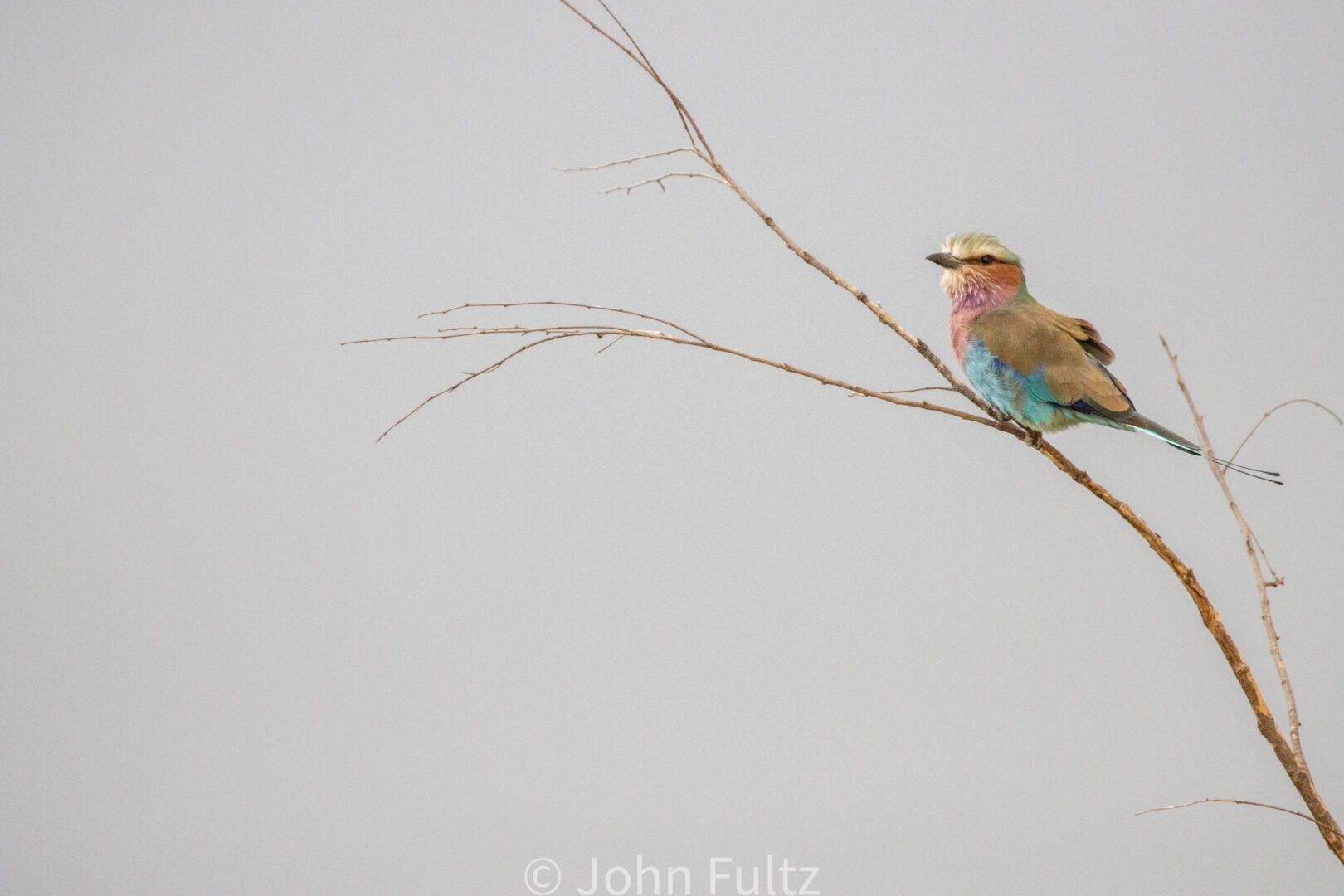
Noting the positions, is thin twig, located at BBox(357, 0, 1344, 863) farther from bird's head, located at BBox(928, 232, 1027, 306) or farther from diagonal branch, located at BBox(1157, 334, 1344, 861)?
bird's head, located at BBox(928, 232, 1027, 306)

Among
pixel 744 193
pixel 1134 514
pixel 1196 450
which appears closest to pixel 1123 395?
pixel 1196 450

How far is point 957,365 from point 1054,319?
6.3 inches

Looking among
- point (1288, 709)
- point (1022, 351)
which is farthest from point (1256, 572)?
point (1022, 351)

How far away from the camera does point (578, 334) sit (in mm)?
1047

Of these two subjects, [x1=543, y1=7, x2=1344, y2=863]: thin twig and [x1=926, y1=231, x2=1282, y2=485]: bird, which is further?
[x1=926, y1=231, x2=1282, y2=485]: bird

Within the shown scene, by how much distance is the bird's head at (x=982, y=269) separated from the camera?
1.68 metres

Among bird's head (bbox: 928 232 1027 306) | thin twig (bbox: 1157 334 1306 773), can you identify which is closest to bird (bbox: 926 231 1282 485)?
bird's head (bbox: 928 232 1027 306)

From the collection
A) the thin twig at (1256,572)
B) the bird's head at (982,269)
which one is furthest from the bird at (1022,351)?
the thin twig at (1256,572)

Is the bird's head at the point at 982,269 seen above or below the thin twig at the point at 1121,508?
above

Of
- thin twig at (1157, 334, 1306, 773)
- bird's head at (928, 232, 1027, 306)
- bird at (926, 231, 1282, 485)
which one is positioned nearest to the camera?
thin twig at (1157, 334, 1306, 773)

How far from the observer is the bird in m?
1.50

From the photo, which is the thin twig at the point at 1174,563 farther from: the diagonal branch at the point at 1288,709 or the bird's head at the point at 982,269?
the bird's head at the point at 982,269

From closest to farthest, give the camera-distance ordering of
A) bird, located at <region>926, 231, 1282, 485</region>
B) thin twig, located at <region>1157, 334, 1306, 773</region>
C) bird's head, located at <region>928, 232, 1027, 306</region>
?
1. thin twig, located at <region>1157, 334, 1306, 773</region>
2. bird, located at <region>926, 231, 1282, 485</region>
3. bird's head, located at <region>928, 232, 1027, 306</region>

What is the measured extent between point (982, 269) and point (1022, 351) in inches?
7.0
